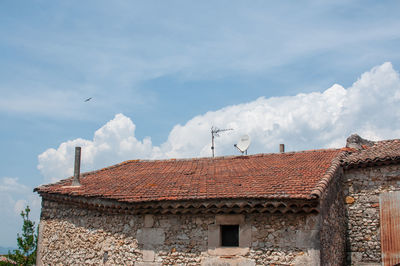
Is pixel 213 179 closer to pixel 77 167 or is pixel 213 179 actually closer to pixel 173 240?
pixel 173 240

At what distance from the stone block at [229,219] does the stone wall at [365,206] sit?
3.87 meters

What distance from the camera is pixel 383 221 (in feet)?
36.8

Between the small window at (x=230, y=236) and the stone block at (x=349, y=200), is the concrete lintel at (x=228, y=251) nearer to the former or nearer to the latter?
the small window at (x=230, y=236)

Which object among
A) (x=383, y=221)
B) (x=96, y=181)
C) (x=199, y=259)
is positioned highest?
(x=96, y=181)

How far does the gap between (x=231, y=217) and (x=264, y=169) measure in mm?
2570

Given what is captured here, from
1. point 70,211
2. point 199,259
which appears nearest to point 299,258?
point 199,259

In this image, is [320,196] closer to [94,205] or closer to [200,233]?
[200,233]

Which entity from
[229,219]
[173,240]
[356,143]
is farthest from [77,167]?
[356,143]

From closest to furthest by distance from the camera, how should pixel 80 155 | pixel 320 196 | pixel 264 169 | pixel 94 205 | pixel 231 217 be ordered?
pixel 320 196 < pixel 231 217 < pixel 94 205 < pixel 264 169 < pixel 80 155

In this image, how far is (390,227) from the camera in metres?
11.1

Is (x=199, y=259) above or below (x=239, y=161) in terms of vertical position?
below

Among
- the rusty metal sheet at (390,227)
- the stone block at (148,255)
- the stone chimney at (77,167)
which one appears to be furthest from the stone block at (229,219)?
the stone chimney at (77,167)

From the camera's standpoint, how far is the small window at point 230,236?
31.4ft

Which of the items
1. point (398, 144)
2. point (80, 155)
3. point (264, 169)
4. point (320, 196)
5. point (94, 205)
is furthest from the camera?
point (80, 155)
